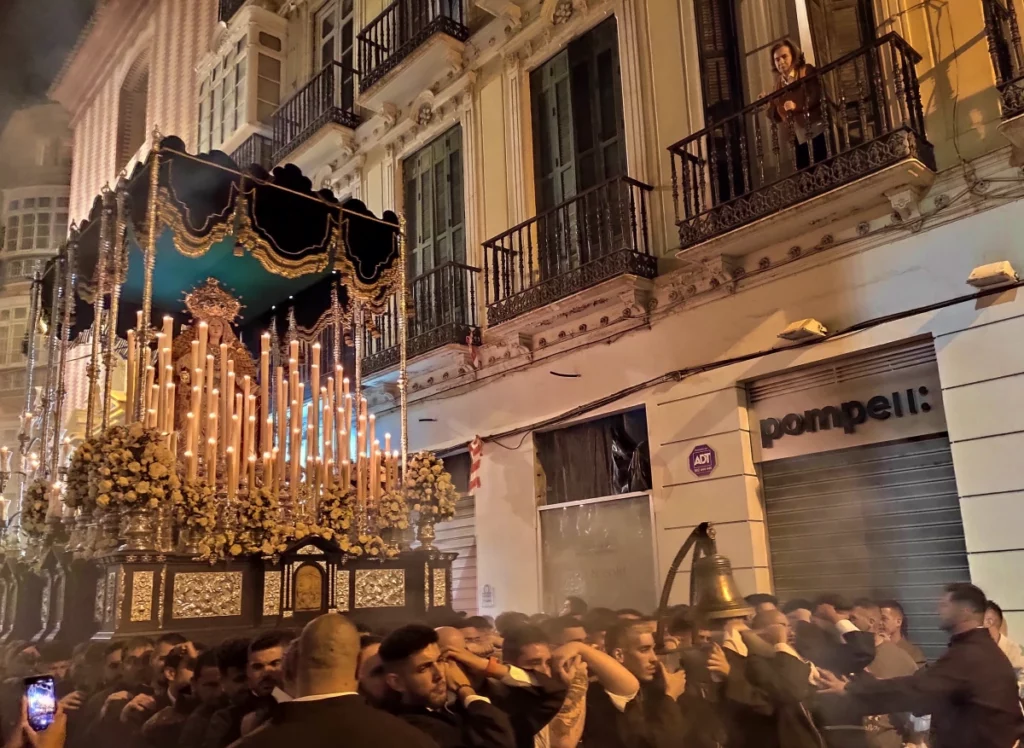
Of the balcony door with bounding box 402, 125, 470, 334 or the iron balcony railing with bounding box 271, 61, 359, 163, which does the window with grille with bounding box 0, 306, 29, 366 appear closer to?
the balcony door with bounding box 402, 125, 470, 334

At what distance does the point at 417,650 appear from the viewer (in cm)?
262

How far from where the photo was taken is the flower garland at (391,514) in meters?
5.86

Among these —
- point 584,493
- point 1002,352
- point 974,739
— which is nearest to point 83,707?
point 974,739

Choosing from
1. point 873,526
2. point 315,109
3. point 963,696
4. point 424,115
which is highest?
point 315,109

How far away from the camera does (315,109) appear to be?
36.9 ft

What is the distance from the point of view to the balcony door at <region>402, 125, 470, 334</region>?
9.07 metres

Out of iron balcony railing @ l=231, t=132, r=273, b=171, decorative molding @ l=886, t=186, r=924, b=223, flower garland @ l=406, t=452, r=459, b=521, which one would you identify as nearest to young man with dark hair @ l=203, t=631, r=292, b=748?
flower garland @ l=406, t=452, r=459, b=521

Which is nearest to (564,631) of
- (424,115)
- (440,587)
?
(440,587)

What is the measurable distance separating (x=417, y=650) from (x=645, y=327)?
494cm

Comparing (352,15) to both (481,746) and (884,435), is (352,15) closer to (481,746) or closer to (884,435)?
(884,435)

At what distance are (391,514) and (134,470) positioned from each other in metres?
1.84

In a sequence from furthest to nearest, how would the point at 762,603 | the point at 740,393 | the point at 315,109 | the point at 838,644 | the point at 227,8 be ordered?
the point at 227,8 → the point at 315,109 → the point at 740,393 → the point at 762,603 → the point at 838,644

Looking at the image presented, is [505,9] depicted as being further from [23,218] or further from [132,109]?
[23,218]

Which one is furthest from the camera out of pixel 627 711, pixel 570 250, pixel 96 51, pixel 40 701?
pixel 570 250
